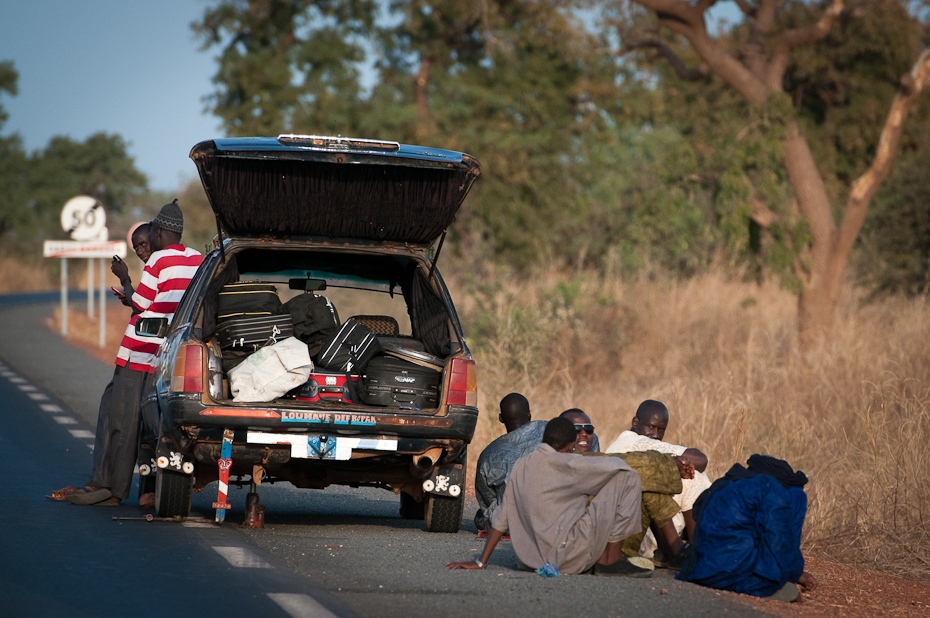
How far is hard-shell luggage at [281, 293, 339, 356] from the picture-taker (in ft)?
28.7

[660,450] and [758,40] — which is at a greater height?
[758,40]

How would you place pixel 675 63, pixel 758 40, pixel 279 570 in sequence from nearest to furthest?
pixel 279 570 → pixel 758 40 → pixel 675 63

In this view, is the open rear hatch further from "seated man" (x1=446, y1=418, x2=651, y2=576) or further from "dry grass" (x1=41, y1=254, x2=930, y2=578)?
"dry grass" (x1=41, y1=254, x2=930, y2=578)

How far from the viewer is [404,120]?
86.1 feet

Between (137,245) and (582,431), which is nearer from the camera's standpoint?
(582,431)

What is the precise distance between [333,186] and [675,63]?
13384mm

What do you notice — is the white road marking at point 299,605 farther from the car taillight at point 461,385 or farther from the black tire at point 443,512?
the black tire at point 443,512

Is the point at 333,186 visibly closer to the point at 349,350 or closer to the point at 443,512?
the point at 349,350

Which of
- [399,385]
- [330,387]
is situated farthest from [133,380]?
[399,385]

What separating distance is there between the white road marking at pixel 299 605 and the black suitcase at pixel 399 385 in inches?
86.8

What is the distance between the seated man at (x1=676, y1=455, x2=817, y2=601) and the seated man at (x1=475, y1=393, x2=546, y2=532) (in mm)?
1622

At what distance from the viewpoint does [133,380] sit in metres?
9.28

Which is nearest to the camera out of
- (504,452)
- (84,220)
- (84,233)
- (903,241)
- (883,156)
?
(504,452)

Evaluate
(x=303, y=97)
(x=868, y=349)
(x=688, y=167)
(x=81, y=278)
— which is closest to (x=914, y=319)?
(x=868, y=349)
